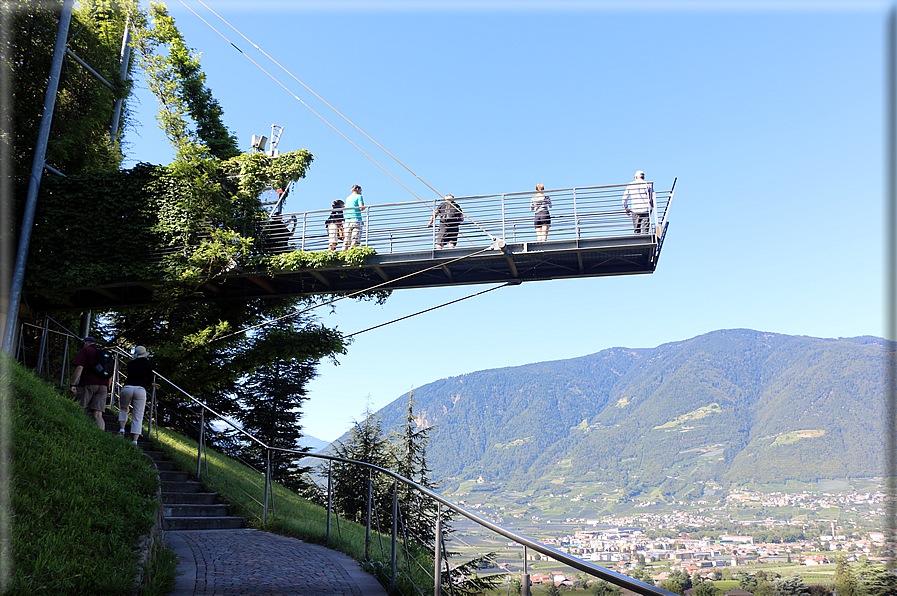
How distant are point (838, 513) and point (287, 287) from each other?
11186cm

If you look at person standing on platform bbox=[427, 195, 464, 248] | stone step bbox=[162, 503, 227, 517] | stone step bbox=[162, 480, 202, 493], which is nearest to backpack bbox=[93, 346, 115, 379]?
stone step bbox=[162, 480, 202, 493]

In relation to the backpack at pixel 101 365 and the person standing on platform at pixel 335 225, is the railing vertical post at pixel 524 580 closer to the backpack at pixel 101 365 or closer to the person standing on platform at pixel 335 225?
the backpack at pixel 101 365

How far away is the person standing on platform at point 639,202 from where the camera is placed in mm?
15070

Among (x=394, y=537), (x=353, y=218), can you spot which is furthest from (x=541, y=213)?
(x=394, y=537)

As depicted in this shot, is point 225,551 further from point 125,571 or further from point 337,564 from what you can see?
point 125,571

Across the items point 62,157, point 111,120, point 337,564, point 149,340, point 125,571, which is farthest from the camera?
point 149,340

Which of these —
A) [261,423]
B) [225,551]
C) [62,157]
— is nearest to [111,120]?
[62,157]

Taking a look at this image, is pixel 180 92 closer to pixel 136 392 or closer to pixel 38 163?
pixel 38 163

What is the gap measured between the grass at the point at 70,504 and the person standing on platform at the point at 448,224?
372 inches

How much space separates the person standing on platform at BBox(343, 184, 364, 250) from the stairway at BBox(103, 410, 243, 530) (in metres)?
7.34

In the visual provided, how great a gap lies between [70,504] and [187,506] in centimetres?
433

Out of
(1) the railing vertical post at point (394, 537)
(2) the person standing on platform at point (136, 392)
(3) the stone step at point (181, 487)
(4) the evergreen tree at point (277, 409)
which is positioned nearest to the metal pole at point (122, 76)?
(4) the evergreen tree at point (277, 409)

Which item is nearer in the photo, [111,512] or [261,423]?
[111,512]

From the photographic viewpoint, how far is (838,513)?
331ft
